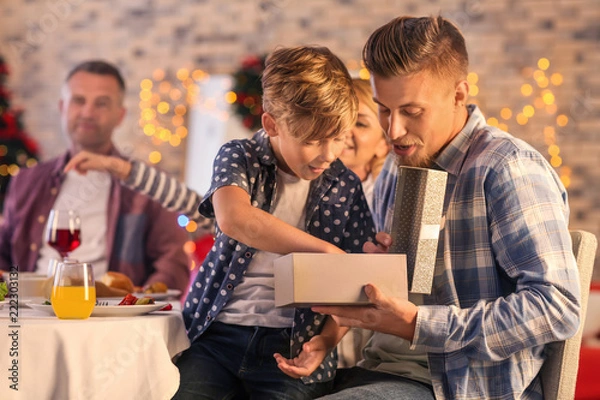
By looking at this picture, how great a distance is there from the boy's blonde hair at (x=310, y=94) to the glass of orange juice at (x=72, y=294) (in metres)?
0.56

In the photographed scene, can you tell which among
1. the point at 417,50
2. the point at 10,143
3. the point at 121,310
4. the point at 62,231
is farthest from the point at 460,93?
the point at 10,143

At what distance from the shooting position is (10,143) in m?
5.97

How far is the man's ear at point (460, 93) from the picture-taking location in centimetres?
187

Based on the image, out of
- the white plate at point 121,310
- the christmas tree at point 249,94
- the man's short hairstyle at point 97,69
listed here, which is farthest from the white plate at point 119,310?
the christmas tree at point 249,94

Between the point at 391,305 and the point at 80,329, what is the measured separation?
1.95 feet

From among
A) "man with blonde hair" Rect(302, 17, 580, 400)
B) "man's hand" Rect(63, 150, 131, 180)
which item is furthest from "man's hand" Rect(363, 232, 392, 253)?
"man's hand" Rect(63, 150, 131, 180)

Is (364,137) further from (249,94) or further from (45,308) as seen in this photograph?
(249,94)

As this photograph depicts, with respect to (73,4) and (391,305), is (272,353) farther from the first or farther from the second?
(73,4)

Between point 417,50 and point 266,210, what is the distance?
0.50 meters

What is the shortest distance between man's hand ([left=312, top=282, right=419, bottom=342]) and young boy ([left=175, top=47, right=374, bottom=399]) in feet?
0.49

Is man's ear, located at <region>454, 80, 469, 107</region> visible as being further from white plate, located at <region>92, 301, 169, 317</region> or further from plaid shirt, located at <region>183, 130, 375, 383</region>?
white plate, located at <region>92, 301, 169, 317</region>

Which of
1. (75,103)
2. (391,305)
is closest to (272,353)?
(391,305)

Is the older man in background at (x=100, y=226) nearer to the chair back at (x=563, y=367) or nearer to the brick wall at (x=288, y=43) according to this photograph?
the chair back at (x=563, y=367)

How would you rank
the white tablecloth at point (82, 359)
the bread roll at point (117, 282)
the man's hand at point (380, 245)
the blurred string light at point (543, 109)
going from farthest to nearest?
the blurred string light at point (543, 109) → the bread roll at point (117, 282) → the man's hand at point (380, 245) → the white tablecloth at point (82, 359)
